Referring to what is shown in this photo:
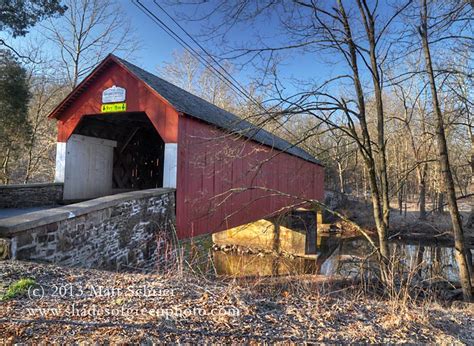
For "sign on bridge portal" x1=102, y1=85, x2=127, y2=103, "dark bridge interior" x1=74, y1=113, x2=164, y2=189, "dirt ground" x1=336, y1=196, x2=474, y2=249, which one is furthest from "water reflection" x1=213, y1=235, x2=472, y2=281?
"sign on bridge portal" x1=102, y1=85, x2=127, y2=103

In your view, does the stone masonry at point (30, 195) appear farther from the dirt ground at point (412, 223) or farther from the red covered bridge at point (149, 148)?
the dirt ground at point (412, 223)

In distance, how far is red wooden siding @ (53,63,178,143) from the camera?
22.1ft

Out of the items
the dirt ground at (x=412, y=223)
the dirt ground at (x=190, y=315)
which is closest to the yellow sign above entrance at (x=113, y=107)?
the dirt ground at (x=190, y=315)

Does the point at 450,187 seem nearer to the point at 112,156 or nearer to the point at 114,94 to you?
the point at 114,94

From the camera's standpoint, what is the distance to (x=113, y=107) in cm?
754

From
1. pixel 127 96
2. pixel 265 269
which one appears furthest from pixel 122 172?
pixel 265 269

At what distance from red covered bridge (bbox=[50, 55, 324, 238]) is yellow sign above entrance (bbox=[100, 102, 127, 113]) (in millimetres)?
12

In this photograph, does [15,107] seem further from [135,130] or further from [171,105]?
[171,105]

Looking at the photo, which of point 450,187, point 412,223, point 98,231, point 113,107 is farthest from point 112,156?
point 412,223

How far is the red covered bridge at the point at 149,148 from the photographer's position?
667 centimetres

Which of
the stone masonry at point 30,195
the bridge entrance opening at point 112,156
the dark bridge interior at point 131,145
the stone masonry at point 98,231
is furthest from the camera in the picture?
the dark bridge interior at point 131,145

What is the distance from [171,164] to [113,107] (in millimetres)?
2345

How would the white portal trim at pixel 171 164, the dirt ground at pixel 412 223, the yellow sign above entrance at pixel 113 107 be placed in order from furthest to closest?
1. the dirt ground at pixel 412 223
2. the yellow sign above entrance at pixel 113 107
3. the white portal trim at pixel 171 164

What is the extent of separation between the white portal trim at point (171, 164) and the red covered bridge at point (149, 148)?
2 centimetres
